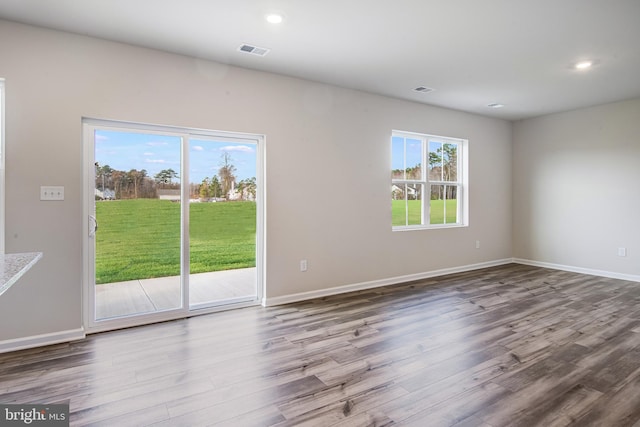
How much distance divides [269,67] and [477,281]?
4.16 metres

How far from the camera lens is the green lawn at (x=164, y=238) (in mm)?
3371

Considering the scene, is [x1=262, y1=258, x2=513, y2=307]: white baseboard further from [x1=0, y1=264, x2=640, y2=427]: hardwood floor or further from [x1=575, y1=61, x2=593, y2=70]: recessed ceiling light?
[x1=575, y1=61, x2=593, y2=70]: recessed ceiling light

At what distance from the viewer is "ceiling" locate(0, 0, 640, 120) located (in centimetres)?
266

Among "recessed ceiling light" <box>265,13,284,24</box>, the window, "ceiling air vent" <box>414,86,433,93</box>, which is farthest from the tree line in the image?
"ceiling air vent" <box>414,86,433,93</box>

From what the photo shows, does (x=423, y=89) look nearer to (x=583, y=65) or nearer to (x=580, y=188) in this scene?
(x=583, y=65)

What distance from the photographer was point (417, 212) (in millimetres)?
5570

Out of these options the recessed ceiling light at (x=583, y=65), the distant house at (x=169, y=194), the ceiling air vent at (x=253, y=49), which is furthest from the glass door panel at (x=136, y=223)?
the recessed ceiling light at (x=583, y=65)

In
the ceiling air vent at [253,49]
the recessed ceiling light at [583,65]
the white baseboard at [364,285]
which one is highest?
the recessed ceiling light at [583,65]

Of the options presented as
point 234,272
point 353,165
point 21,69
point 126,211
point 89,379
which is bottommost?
point 89,379

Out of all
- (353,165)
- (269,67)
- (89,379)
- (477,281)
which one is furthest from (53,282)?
(477,281)

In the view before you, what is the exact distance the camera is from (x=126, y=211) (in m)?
3.42

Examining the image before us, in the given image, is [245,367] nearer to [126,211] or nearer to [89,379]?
[89,379]

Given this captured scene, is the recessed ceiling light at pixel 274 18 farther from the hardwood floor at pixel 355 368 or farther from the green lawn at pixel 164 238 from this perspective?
the hardwood floor at pixel 355 368

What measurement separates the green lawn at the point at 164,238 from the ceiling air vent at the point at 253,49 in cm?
161
